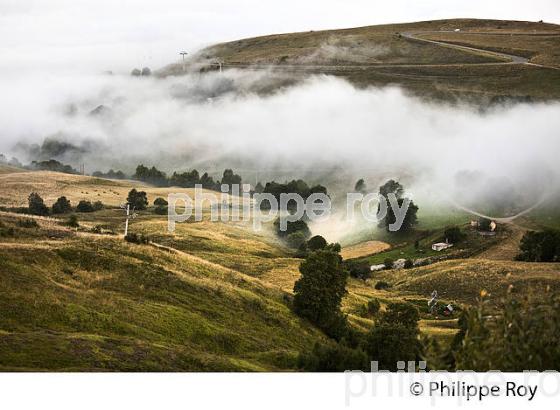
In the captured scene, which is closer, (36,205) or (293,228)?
(36,205)

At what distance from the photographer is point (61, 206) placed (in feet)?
213

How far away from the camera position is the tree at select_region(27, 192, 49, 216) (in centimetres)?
6082

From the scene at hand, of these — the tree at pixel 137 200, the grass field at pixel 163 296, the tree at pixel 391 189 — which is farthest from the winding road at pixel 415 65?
the tree at pixel 137 200

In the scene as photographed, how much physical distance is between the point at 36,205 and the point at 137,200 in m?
15.0

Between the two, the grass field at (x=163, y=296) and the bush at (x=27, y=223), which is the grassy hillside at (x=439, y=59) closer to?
the grass field at (x=163, y=296)

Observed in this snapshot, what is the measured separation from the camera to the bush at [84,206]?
67.0m

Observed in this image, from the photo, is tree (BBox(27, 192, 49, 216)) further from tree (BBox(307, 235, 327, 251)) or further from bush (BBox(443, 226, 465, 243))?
bush (BBox(443, 226, 465, 243))

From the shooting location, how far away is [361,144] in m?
126

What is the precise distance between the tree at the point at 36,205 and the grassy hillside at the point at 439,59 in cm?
6550

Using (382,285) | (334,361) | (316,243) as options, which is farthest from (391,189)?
(334,361)

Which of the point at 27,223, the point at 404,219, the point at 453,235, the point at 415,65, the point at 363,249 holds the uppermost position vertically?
the point at 415,65

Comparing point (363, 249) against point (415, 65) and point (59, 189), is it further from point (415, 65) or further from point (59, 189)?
point (415, 65)

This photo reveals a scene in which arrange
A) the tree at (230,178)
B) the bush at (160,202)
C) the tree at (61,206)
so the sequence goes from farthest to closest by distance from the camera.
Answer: the tree at (230,178), the bush at (160,202), the tree at (61,206)

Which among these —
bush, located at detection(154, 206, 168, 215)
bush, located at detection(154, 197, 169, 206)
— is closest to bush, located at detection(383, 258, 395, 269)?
bush, located at detection(154, 206, 168, 215)
